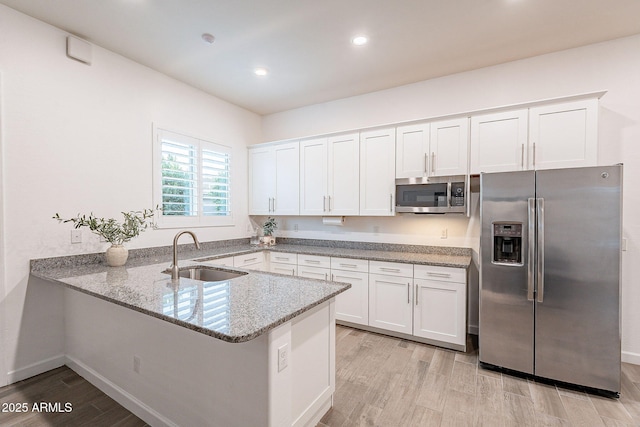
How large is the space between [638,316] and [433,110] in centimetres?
→ 284

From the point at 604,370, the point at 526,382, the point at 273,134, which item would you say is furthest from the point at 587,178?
the point at 273,134

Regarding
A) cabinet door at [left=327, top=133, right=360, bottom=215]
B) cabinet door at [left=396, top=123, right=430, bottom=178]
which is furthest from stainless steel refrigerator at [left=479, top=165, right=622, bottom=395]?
cabinet door at [left=327, top=133, right=360, bottom=215]

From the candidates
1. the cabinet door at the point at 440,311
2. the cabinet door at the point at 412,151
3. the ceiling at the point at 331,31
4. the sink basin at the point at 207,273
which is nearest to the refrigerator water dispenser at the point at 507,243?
the cabinet door at the point at 440,311

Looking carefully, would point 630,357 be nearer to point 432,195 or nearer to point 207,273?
point 432,195

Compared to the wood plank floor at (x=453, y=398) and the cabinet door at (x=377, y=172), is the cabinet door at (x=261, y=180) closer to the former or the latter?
the cabinet door at (x=377, y=172)

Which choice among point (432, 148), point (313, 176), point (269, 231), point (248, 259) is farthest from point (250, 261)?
point (432, 148)

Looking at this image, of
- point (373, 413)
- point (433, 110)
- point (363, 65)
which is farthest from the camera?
point (433, 110)

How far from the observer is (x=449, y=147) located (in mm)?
3141

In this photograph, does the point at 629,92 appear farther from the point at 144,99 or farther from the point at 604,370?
the point at 144,99

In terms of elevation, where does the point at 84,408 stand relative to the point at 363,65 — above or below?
below

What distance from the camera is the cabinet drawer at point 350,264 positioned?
11.2ft

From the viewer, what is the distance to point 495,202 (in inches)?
101

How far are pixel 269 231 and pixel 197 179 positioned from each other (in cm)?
132

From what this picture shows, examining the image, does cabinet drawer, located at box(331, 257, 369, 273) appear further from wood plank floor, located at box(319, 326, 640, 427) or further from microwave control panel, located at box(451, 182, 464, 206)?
microwave control panel, located at box(451, 182, 464, 206)
